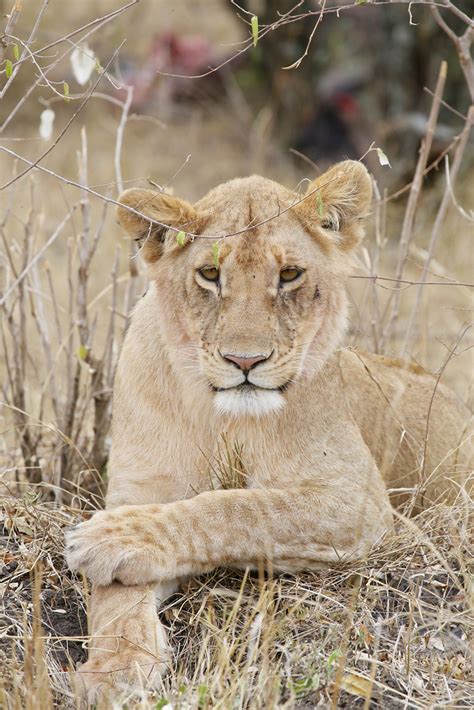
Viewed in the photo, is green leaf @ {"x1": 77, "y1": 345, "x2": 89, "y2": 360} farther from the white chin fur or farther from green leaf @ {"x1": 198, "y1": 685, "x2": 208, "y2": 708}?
green leaf @ {"x1": 198, "y1": 685, "x2": 208, "y2": 708}

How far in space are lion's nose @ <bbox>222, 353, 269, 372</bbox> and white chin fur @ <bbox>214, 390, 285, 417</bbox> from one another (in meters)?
0.09

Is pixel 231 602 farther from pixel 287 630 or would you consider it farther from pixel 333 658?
pixel 333 658

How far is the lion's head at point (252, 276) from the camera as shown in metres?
2.93

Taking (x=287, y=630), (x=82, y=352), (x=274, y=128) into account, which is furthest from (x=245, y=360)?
(x=274, y=128)

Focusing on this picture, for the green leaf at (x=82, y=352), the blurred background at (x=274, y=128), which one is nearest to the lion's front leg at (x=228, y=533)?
the green leaf at (x=82, y=352)

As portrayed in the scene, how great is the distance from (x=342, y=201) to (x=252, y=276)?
451 millimetres

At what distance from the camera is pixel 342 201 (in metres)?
3.22

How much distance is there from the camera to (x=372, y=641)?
9.11 feet

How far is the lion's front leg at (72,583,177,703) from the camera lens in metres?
2.50

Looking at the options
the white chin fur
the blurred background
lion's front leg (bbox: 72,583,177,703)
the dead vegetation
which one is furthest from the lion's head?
the blurred background

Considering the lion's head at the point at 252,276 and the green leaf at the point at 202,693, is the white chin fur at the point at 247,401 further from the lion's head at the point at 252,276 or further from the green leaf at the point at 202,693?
the green leaf at the point at 202,693

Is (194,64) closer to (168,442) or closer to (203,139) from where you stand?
(203,139)

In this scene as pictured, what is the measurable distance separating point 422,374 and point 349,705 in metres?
1.85

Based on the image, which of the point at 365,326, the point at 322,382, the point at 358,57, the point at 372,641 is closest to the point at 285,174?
the point at 358,57
